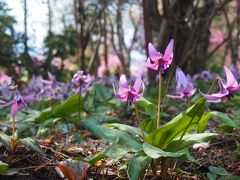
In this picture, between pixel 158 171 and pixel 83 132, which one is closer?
pixel 158 171

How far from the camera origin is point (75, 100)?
9.30 ft

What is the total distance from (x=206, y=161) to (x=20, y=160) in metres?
0.89

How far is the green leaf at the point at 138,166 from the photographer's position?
1.57m

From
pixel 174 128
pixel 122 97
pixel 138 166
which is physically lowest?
pixel 138 166

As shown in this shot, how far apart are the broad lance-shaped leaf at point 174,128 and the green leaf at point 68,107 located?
1.12 meters

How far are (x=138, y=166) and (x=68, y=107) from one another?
52.3 inches

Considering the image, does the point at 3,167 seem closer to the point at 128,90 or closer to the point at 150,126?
the point at 128,90

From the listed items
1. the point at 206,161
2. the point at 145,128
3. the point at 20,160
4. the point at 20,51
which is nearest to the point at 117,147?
the point at 145,128

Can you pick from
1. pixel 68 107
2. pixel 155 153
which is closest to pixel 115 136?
pixel 155 153

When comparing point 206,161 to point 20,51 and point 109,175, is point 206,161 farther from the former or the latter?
point 20,51

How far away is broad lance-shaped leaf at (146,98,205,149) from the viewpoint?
167 cm

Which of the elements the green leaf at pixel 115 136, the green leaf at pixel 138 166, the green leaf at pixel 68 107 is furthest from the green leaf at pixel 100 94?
the green leaf at pixel 138 166

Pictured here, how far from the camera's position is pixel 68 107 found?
2.86 metres

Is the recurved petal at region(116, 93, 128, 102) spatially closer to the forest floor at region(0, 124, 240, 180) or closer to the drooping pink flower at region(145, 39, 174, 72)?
the drooping pink flower at region(145, 39, 174, 72)
